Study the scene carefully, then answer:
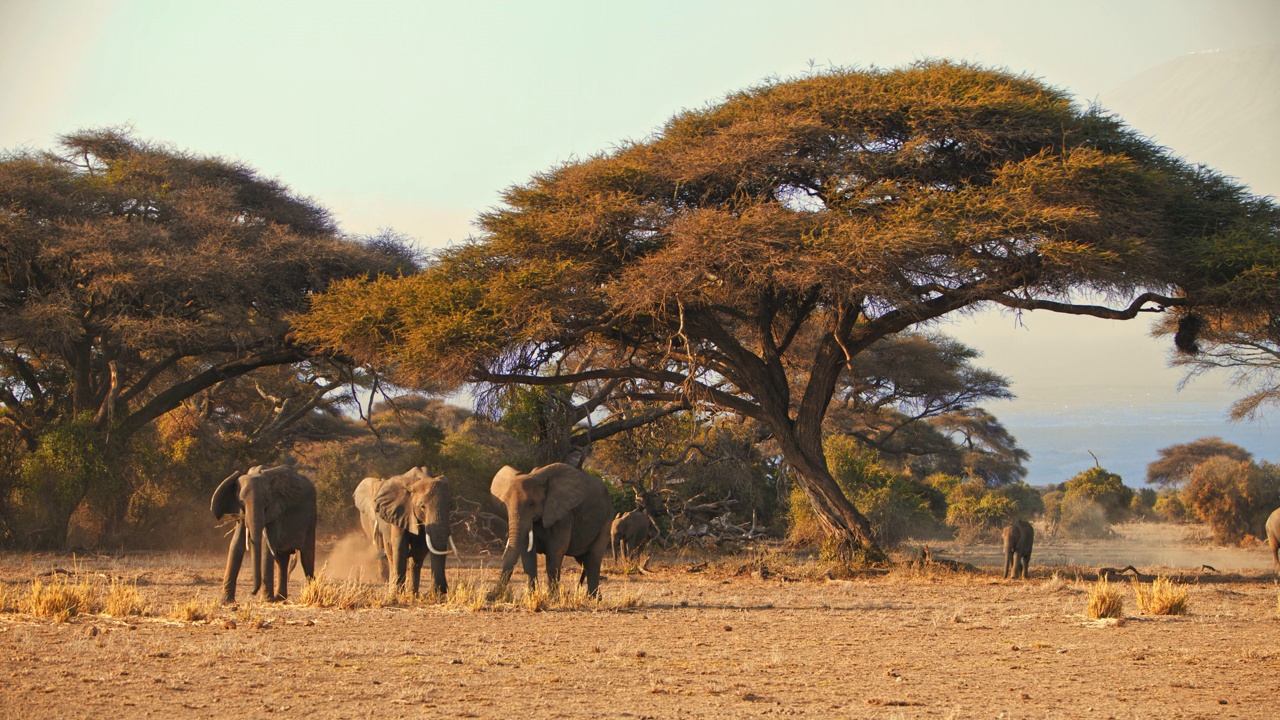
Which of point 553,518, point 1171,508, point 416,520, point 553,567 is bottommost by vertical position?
point 553,567

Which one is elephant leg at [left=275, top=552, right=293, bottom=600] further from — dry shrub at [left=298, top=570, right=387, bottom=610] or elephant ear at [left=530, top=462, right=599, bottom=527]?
elephant ear at [left=530, top=462, right=599, bottom=527]

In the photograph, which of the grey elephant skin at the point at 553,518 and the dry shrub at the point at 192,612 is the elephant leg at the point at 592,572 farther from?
the dry shrub at the point at 192,612

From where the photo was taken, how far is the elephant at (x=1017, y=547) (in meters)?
18.8

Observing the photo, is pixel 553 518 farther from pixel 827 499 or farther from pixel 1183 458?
pixel 1183 458

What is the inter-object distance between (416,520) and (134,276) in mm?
10456

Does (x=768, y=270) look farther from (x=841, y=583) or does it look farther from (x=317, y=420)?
(x=317, y=420)

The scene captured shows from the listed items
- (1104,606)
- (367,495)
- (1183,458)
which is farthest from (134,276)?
(1183,458)

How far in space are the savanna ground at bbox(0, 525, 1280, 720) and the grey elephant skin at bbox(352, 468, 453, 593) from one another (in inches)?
25.1

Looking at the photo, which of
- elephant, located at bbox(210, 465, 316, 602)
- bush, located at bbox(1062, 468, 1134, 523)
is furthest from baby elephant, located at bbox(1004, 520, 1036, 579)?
bush, located at bbox(1062, 468, 1134, 523)

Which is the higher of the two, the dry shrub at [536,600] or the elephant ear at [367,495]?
the elephant ear at [367,495]

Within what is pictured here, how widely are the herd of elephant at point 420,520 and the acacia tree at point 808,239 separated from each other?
4.19m

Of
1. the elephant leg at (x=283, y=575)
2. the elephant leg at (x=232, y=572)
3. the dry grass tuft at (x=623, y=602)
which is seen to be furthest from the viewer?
the elephant leg at (x=283, y=575)

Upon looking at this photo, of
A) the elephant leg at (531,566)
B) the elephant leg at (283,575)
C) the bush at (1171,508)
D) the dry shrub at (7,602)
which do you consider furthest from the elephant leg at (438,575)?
the bush at (1171,508)

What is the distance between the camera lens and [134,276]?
69.0 ft
